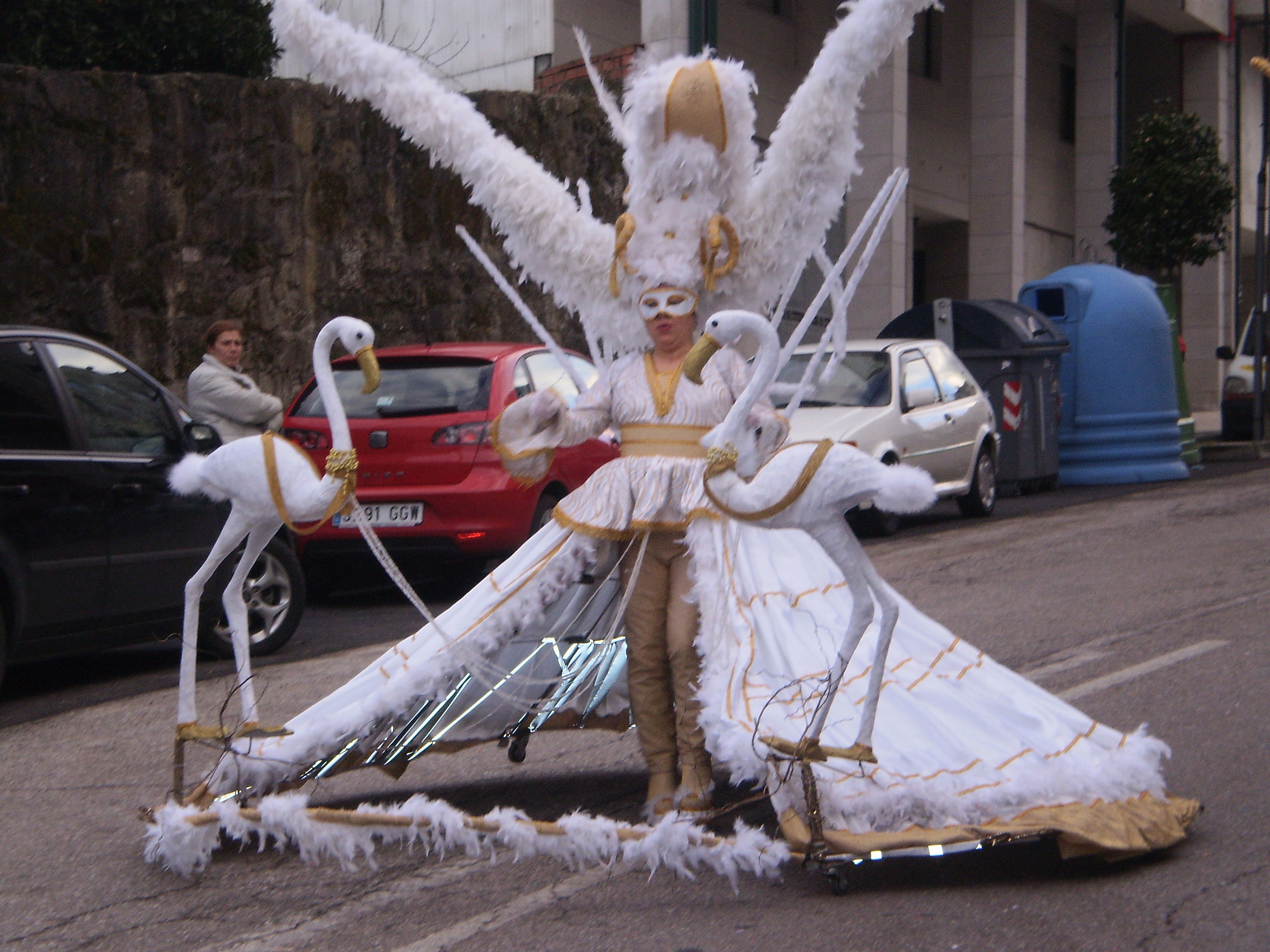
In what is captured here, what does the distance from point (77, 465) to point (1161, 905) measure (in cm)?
505

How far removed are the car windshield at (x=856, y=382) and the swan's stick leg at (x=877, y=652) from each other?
8511 mm

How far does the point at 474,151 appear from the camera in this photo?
4805mm

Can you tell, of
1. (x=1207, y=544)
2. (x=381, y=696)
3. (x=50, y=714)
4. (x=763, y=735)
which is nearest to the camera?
(x=763, y=735)

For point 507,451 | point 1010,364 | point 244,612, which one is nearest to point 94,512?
point 244,612

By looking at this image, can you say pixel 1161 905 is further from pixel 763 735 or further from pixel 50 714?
pixel 50 714

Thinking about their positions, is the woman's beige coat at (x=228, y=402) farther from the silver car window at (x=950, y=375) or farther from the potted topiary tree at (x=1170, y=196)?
the potted topiary tree at (x=1170, y=196)

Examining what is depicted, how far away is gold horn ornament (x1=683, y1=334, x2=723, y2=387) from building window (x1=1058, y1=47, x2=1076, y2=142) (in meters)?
28.1

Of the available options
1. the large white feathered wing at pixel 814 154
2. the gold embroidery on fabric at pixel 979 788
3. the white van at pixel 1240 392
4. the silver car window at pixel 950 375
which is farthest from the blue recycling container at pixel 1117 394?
the gold embroidery on fabric at pixel 979 788

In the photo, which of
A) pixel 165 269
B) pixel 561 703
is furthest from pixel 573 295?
pixel 165 269

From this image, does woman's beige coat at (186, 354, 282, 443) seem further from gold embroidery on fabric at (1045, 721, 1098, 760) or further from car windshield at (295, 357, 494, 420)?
gold embroidery on fabric at (1045, 721, 1098, 760)

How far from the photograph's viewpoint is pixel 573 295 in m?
4.92

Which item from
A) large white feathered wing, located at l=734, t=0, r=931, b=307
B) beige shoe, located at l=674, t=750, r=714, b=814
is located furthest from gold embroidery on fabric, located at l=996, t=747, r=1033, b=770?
large white feathered wing, located at l=734, t=0, r=931, b=307

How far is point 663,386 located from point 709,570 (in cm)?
60

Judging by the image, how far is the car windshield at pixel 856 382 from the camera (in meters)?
12.5
